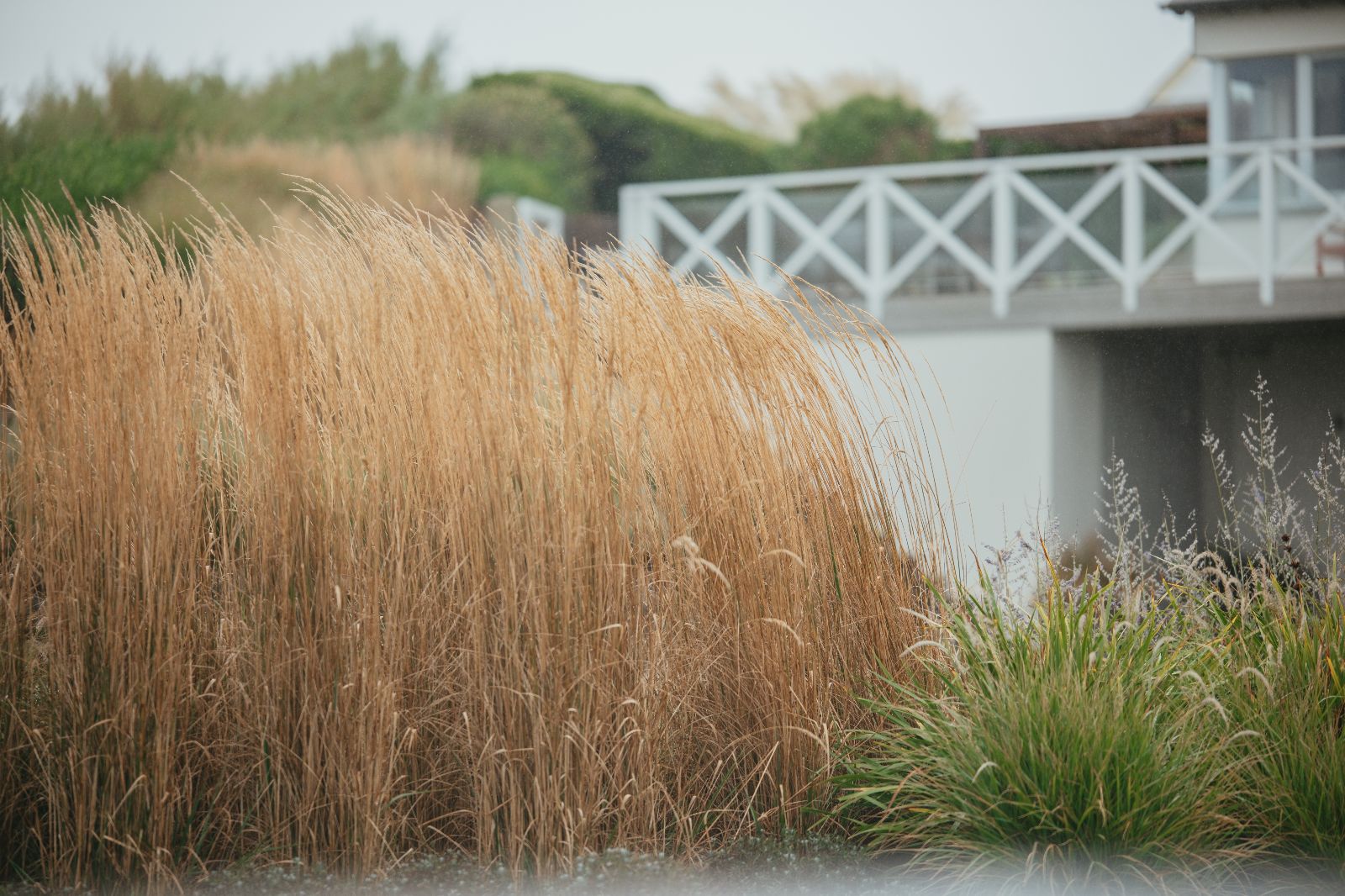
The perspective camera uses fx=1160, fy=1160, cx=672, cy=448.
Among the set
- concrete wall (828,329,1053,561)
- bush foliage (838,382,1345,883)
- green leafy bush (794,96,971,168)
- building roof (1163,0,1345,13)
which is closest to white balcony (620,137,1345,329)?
concrete wall (828,329,1053,561)

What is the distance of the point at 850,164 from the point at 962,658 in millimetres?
12343

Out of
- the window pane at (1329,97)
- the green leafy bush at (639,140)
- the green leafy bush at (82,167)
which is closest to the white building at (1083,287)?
the window pane at (1329,97)

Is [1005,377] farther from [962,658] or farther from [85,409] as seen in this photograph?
[85,409]

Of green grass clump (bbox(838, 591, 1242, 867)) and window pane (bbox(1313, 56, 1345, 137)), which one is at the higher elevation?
window pane (bbox(1313, 56, 1345, 137))

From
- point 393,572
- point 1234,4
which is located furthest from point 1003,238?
point 393,572

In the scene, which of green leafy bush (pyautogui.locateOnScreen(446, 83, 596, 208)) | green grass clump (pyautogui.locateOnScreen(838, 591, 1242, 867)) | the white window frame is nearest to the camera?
green grass clump (pyautogui.locateOnScreen(838, 591, 1242, 867))

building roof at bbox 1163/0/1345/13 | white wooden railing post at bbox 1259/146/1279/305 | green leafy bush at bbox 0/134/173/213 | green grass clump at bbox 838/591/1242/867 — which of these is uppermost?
building roof at bbox 1163/0/1345/13

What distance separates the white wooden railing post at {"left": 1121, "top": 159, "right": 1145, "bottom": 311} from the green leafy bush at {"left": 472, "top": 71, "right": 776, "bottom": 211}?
784cm

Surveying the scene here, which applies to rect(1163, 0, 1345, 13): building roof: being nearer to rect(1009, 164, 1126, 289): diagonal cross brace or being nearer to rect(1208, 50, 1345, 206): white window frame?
rect(1208, 50, 1345, 206): white window frame

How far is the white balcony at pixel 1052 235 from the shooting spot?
6781mm

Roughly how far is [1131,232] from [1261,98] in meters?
2.42

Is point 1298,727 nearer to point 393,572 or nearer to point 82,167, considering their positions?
point 393,572

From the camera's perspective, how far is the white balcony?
6.78 m

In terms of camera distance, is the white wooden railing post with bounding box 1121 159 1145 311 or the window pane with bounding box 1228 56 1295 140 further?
the window pane with bounding box 1228 56 1295 140
